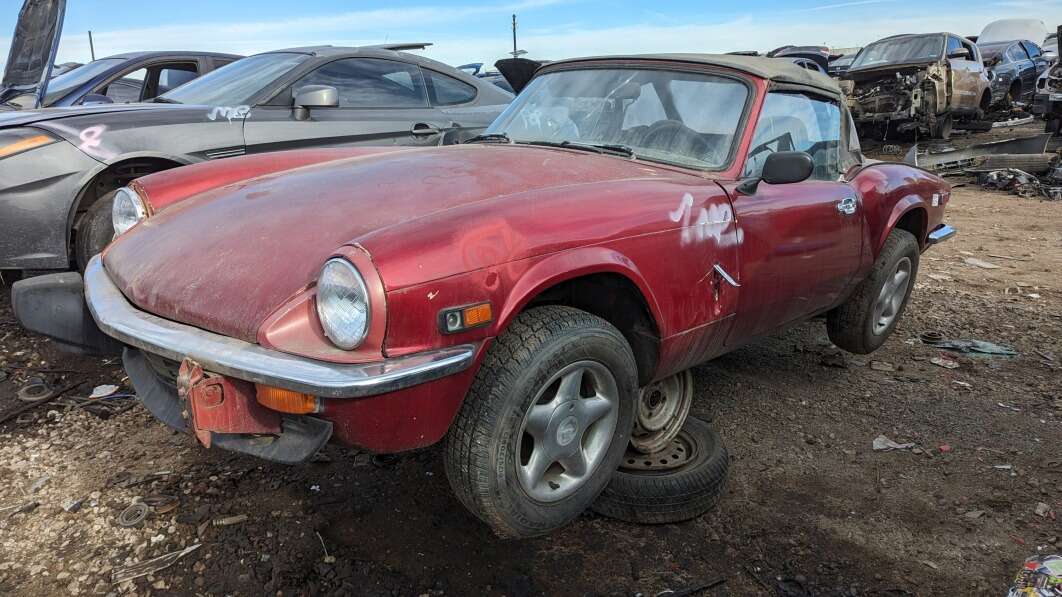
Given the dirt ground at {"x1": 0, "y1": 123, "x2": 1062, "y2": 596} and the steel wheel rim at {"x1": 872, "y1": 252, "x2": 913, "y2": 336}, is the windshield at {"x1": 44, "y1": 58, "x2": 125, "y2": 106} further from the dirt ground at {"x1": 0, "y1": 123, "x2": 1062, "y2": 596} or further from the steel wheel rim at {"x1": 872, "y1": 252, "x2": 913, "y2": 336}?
the steel wheel rim at {"x1": 872, "y1": 252, "x2": 913, "y2": 336}

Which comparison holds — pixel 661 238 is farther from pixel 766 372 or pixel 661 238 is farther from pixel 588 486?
pixel 766 372

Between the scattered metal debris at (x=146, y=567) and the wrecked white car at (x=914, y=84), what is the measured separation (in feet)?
39.6

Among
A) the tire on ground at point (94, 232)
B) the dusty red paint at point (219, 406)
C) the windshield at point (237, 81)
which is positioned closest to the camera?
the dusty red paint at point (219, 406)

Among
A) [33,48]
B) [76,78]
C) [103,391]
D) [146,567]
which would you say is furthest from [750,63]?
[76,78]

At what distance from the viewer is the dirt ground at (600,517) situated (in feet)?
7.38

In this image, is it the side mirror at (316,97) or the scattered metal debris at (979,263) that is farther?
the scattered metal debris at (979,263)

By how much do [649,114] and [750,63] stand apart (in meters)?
0.54

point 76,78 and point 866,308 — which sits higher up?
point 76,78

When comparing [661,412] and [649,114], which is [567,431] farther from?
[649,114]

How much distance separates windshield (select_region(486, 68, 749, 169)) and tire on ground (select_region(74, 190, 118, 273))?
2.27 metres

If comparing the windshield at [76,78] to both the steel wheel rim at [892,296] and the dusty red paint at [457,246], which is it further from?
the steel wheel rim at [892,296]

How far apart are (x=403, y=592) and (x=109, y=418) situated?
1.82 metres

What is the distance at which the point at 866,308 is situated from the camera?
12.7ft

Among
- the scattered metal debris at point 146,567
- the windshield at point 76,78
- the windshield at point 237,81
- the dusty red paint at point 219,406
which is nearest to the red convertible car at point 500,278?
the dusty red paint at point 219,406
